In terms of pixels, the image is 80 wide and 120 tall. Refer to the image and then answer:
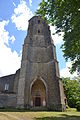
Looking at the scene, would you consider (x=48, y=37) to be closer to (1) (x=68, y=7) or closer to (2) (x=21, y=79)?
(2) (x=21, y=79)

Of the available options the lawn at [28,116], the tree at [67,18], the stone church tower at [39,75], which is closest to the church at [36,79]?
the stone church tower at [39,75]

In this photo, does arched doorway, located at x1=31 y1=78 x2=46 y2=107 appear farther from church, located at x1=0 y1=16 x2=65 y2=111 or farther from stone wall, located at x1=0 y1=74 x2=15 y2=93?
stone wall, located at x1=0 y1=74 x2=15 y2=93

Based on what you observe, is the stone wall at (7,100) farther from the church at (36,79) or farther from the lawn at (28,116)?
the lawn at (28,116)

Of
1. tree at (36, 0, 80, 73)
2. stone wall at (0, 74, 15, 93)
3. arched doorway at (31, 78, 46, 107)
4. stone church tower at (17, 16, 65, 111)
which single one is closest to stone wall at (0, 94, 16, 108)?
stone church tower at (17, 16, 65, 111)

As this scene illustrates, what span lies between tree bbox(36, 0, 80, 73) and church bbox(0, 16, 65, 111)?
11.2m

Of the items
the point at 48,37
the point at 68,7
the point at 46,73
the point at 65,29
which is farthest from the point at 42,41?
the point at 68,7

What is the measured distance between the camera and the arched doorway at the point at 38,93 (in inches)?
1061

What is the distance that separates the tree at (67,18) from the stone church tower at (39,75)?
1106cm

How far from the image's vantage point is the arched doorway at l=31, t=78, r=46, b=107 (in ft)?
88.4

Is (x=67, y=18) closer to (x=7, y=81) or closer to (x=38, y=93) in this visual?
(x=38, y=93)

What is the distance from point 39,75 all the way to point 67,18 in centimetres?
1662

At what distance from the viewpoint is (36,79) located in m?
26.5

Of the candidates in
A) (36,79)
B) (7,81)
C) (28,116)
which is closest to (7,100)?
(36,79)

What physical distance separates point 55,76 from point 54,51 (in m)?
Result: 6.57
